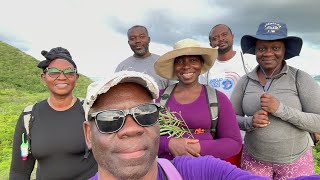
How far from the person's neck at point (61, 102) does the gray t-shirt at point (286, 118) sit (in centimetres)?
216

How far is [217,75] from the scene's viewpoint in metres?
5.77

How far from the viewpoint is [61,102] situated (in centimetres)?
440

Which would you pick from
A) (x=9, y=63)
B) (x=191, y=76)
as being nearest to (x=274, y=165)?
(x=191, y=76)

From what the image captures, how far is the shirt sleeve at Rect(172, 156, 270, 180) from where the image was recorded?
2.30 metres

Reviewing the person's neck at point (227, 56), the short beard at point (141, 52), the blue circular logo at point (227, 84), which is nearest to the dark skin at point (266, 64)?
the blue circular logo at point (227, 84)

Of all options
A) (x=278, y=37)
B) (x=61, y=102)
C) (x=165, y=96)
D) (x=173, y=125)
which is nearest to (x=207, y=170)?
(x=173, y=125)

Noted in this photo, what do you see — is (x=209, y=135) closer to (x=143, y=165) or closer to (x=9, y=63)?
(x=143, y=165)

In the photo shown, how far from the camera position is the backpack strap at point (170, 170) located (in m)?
2.25

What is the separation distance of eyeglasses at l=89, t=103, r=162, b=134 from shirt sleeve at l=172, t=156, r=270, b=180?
44 centimetres

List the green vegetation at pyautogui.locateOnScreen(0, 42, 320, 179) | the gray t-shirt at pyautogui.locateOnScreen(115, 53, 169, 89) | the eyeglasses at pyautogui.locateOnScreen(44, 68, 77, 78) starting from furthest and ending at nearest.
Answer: the green vegetation at pyautogui.locateOnScreen(0, 42, 320, 179) < the gray t-shirt at pyautogui.locateOnScreen(115, 53, 169, 89) < the eyeglasses at pyautogui.locateOnScreen(44, 68, 77, 78)

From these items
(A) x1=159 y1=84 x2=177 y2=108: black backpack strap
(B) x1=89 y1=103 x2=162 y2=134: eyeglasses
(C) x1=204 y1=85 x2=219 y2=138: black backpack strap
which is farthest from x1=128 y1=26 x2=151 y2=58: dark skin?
(B) x1=89 y1=103 x2=162 y2=134: eyeglasses

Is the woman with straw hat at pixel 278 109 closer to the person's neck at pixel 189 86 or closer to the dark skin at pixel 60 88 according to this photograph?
the person's neck at pixel 189 86

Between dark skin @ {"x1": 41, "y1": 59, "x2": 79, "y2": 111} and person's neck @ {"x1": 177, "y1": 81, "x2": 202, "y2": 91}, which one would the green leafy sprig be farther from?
dark skin @ {"x1": 41, "y1": 59, "x2": 79, "y2": 111}

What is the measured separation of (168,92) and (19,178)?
2054mm
